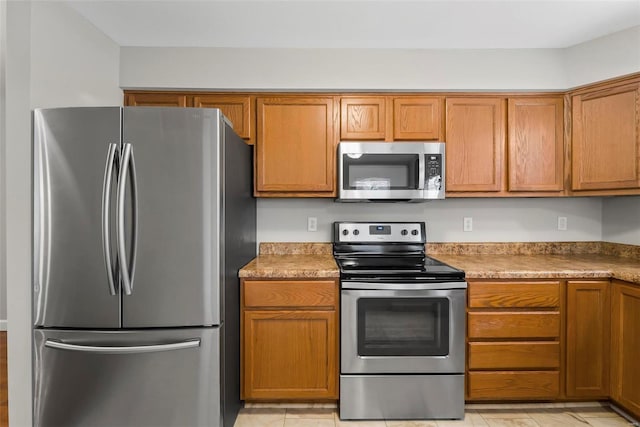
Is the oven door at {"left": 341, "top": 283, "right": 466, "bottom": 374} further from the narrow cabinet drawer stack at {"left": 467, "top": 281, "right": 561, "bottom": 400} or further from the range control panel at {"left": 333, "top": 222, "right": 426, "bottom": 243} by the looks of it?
the range control panel at {"left": 333, "top": 222, "right": 426, "bottom": 243}

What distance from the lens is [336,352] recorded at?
2.13 metres

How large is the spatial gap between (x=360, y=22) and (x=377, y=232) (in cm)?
145

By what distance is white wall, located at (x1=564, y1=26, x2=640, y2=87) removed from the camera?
2250 millimetres

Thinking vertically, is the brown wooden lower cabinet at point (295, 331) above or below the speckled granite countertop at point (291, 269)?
below

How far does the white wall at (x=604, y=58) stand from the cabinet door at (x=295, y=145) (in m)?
1.72

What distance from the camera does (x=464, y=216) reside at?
9.32 feet

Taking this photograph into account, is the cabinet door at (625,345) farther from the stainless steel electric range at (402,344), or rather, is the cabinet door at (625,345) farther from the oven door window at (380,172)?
the oven door window at (380,172)

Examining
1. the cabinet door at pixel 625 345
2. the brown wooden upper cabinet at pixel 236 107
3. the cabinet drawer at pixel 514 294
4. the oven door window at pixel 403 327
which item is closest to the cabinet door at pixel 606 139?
the cabinet door at pixel 625 345

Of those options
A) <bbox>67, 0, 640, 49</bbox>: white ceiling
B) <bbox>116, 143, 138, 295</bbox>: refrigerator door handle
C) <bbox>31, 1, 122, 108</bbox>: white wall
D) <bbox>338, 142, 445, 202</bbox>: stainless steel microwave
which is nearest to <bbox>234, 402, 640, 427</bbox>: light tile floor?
<bbox>116, 143, 138, 295</bbox>: refrigerator door handle

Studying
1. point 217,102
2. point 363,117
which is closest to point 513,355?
point 363,117

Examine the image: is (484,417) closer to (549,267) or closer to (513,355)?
(513,355)

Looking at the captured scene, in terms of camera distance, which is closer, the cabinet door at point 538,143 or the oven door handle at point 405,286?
the oven door handle at point 405,286

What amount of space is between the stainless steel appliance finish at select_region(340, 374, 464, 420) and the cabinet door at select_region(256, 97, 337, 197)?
1.29 metres

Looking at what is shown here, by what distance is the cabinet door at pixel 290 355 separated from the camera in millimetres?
2115
